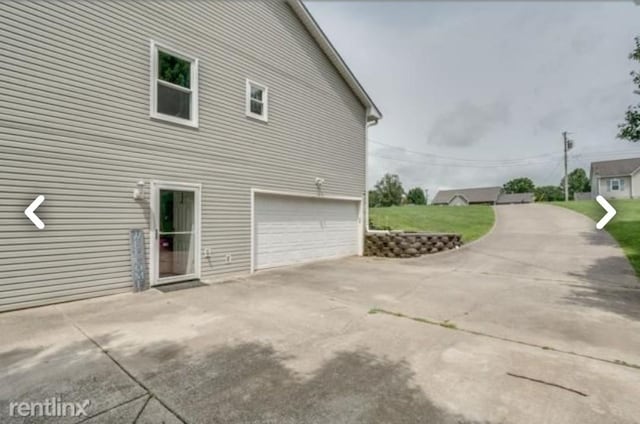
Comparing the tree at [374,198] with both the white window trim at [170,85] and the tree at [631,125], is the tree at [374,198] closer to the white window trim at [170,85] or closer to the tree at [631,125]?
the tree at [631,125]

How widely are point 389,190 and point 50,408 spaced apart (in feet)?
162

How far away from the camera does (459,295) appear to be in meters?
6.00

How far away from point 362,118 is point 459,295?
779 centimetres

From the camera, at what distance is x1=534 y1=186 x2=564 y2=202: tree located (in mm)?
64175

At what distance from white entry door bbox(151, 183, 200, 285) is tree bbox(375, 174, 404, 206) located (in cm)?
4451

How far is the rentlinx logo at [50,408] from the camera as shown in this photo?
236cm

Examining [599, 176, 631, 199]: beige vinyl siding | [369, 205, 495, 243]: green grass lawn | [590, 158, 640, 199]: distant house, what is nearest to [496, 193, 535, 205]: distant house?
[590, 158, 640, 199]: distant house

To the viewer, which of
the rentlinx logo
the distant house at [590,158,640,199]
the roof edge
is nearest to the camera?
the rentlinx logo

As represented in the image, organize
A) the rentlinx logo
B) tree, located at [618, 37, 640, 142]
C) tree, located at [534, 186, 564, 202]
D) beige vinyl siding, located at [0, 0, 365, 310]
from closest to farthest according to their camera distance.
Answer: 1. the rentlinx logo
2. beige vinyl siding, located at [0, 0, 365, 310]
3. tree, located at [618, 37, 640, 142]
4. tree, located at [534, 186, 564, 202]

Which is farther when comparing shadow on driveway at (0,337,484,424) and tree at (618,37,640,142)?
tree at (618,37,640,142)

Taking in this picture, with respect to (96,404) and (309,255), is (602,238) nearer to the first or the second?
(309,255)

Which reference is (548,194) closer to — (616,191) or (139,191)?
(616,191)

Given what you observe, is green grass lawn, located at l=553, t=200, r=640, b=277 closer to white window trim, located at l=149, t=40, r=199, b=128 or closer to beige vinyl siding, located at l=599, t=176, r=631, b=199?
white window trim, located at l=149, t=40, r=199, b=128

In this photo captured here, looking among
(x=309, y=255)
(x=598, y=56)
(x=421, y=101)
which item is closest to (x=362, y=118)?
Answer: (x=421, y=101)
